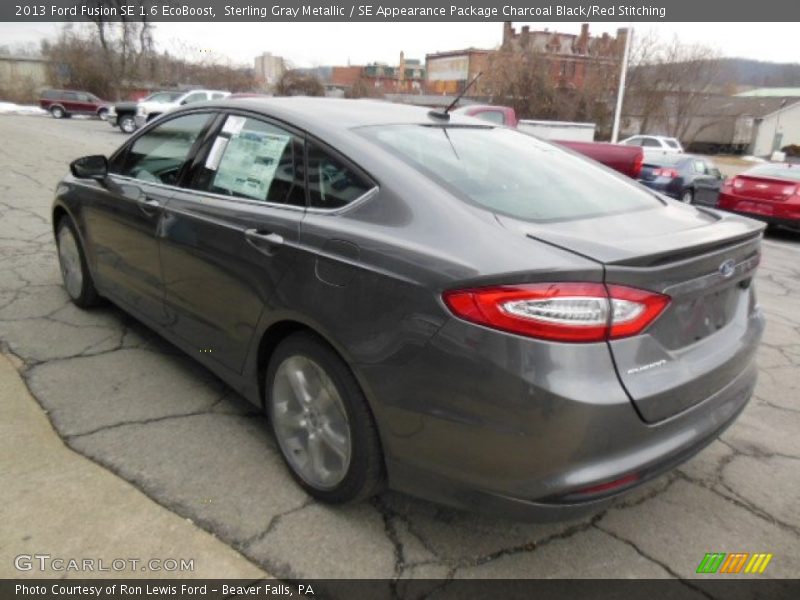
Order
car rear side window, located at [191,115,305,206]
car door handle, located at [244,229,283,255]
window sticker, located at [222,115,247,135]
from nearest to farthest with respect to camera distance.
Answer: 1. car door handle, located at [244,229,283,255]
2. car rear side window, located at [191,115,305,206]
3. window sticker, located at [222,115,247,135]

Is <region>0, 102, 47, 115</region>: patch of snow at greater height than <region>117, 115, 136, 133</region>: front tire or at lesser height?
lesser

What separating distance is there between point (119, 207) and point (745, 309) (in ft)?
10.4

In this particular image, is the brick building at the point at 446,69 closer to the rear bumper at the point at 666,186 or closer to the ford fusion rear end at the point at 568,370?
the rear bumper at the point at 666,186

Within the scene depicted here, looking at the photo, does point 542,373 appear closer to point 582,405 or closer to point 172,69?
point 582,405

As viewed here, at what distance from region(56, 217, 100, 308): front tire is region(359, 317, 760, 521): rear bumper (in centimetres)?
297

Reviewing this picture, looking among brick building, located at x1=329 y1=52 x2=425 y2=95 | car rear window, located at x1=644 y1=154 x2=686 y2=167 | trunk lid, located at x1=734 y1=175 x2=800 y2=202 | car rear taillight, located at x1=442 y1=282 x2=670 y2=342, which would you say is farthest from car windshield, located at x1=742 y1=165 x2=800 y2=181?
brick building, located at x1=329 y1=52 x2=425 y2=95

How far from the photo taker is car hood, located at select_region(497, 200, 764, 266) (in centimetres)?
181

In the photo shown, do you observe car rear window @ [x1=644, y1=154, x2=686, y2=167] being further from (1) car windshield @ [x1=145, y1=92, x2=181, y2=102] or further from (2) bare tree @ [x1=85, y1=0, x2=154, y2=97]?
(2) bare tree @ [x1=85, y1=0, x2=154, y2=97]

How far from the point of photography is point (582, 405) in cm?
170

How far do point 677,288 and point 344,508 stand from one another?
1.46 meters

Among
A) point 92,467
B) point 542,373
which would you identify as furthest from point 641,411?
point 92,467

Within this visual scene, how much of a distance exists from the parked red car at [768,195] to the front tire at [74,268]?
33.4ft

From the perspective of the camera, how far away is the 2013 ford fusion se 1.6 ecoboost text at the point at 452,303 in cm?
174

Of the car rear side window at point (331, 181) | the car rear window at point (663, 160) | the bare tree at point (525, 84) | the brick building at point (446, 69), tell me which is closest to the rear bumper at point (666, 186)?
the car rear window at point (663, 160)
